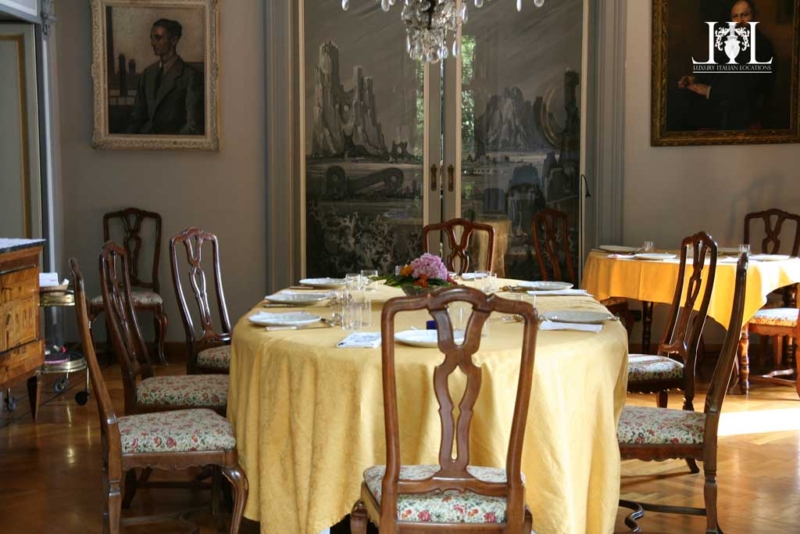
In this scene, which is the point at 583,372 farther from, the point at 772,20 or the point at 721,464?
the point at 772,20

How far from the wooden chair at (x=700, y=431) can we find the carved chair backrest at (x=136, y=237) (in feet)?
14.8

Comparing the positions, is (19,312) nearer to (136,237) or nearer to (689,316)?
(136,237)

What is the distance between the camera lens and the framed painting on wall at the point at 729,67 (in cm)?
698

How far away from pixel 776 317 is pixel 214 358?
3.58 metres

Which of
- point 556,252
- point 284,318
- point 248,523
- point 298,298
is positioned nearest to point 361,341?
point 284,318

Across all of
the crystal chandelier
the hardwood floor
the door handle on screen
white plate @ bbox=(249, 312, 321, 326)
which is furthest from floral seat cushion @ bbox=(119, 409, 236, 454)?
the door handle on screen

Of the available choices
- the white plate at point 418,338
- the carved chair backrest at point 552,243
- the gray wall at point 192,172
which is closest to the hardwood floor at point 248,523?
the white plate at point 418,338

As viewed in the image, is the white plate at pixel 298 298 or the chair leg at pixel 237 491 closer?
the chair leg at pixel 237 491

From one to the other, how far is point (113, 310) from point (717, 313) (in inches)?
143

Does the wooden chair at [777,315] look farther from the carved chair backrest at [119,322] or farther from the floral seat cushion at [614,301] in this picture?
the carved chair backrest at [119,322]

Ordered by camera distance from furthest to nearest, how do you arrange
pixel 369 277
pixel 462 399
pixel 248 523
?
pixel 369 277 → pixel 248 523 → pixel 462 399

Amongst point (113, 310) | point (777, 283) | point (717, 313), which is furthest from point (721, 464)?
point (113, 310)

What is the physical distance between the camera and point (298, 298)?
4168mm

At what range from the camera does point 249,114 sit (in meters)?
7.16
